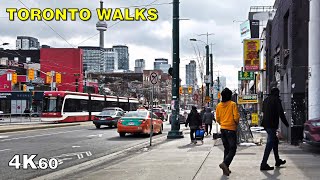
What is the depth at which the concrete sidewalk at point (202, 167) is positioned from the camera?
8805 mm

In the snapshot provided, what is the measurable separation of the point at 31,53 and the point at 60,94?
63568 mm

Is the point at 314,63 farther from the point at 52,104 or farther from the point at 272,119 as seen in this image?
the point at 52,104

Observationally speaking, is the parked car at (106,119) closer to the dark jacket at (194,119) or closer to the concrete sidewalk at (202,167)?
the dark jacket at (194,119)

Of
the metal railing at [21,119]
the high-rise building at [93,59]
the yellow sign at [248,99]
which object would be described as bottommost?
the metal railing at [21,119]

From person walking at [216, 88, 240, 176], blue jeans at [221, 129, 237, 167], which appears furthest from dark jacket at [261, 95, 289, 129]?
blue jeans at [221, 129, 237, 167]

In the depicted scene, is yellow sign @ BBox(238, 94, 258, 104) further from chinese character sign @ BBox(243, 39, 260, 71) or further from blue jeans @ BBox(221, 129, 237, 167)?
blue jeans @ BBox(221, 129, 237, 167)

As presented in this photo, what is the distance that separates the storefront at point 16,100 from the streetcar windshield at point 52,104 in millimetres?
22482

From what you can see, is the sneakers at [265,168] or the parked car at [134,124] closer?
the sneakers at [265,168]

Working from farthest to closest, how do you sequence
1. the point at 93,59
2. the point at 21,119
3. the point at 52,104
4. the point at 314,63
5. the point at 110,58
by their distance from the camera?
the point at 110,58
the point at 93,59
the point at 21,119
the point at 52,104
the point at 314,63

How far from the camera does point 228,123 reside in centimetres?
893

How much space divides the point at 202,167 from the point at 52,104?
30.0 m

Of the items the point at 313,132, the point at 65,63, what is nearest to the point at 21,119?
the point at 65,63

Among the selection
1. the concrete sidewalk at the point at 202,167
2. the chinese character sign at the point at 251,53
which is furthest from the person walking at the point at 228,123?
the chinese character sign at the point at 251,53

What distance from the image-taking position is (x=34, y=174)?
33.8 feet
